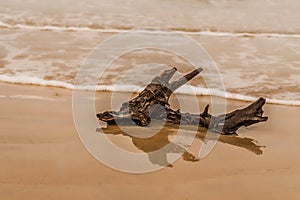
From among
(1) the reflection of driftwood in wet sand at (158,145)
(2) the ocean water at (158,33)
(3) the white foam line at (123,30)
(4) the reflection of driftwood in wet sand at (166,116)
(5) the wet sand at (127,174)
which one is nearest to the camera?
(5) the wet sand at (127,174)

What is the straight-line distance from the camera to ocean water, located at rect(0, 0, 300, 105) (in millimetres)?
5199

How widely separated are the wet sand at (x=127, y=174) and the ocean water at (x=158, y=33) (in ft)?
4.16

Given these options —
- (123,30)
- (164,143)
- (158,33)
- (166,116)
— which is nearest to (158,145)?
(164,143)

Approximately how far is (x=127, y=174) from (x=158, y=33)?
5.88 meters

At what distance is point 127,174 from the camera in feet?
9.26

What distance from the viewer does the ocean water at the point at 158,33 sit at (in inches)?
205

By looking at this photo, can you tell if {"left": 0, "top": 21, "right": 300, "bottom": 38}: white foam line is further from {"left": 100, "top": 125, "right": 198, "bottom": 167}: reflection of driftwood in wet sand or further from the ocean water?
{"left": 100, "top": 125, "right": 198, "bottom": 167}: reflection of driftwood in wet sand

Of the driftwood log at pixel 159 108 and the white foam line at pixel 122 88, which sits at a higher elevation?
the driftwood log at pixel 159 108

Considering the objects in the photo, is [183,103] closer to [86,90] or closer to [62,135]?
[86,90]

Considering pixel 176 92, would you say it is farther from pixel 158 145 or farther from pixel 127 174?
pixel 127 174

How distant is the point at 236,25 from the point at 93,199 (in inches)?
313

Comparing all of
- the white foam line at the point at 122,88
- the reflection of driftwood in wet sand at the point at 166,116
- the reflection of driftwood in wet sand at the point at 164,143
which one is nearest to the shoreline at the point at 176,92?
the white foam line at the point at 122,88

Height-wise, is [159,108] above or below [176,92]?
above

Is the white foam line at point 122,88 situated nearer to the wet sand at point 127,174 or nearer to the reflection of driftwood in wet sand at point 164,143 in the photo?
the wet sand at point 127,174
